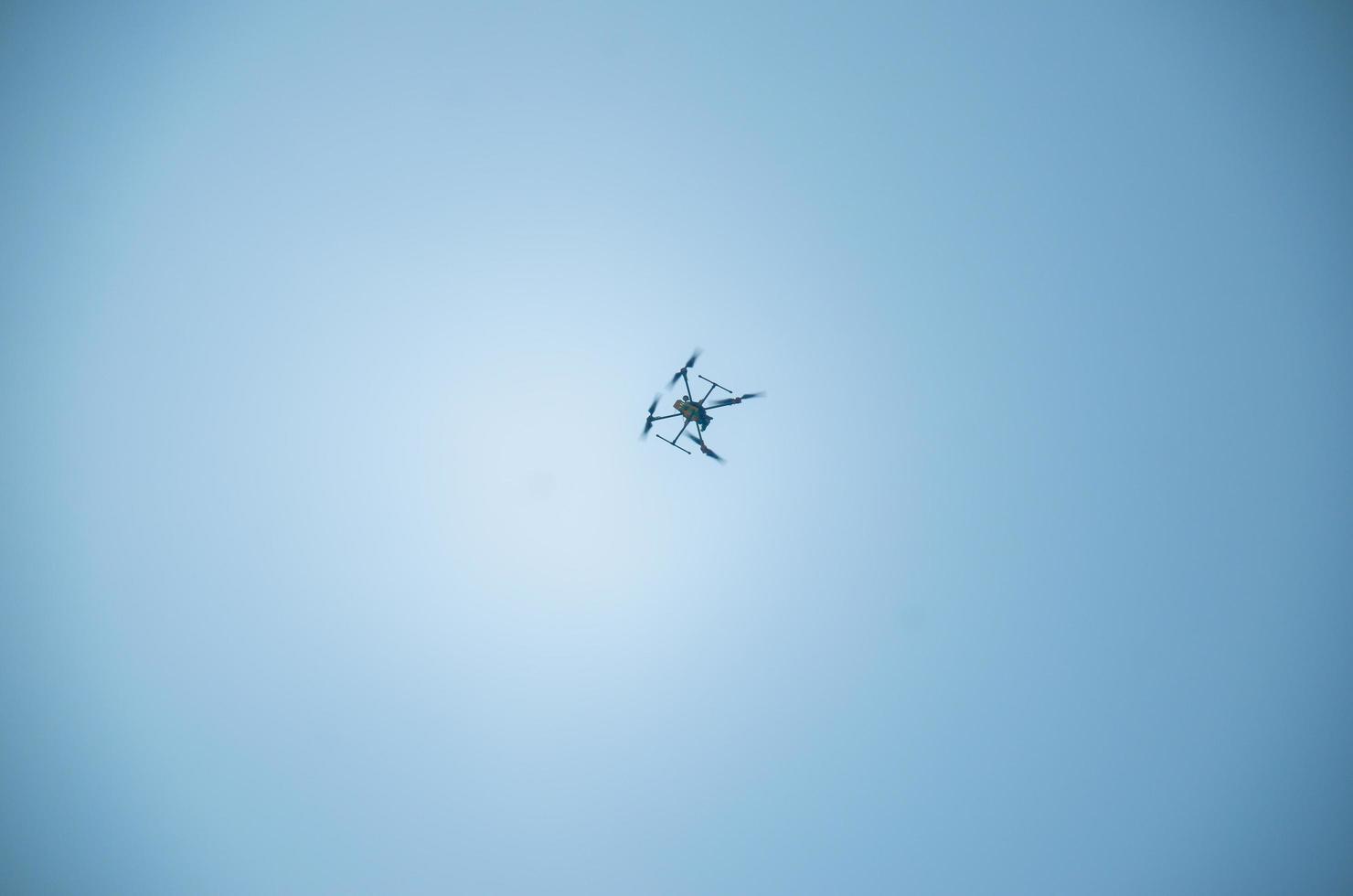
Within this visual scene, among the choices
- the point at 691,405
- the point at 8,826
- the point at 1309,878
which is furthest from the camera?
the point at 1309,878

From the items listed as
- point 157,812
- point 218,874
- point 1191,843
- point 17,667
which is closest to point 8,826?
point 157,812

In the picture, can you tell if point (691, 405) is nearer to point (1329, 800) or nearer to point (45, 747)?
point (45, 747)

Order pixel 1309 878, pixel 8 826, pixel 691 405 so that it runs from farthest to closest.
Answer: pixel 1309 878 < pixel 8 826 < pixel 691 405

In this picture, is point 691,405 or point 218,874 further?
point 218,874

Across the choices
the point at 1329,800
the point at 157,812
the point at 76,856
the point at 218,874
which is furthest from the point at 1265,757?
the point at 76,856

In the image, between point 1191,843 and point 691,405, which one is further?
point 1191,843

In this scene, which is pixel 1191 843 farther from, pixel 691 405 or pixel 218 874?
pixel 218 874

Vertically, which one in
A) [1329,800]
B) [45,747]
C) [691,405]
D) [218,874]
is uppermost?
[691,405]

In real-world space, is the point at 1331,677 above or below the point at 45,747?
above

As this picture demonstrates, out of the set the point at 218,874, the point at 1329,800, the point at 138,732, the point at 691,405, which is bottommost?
the point at 218,874
